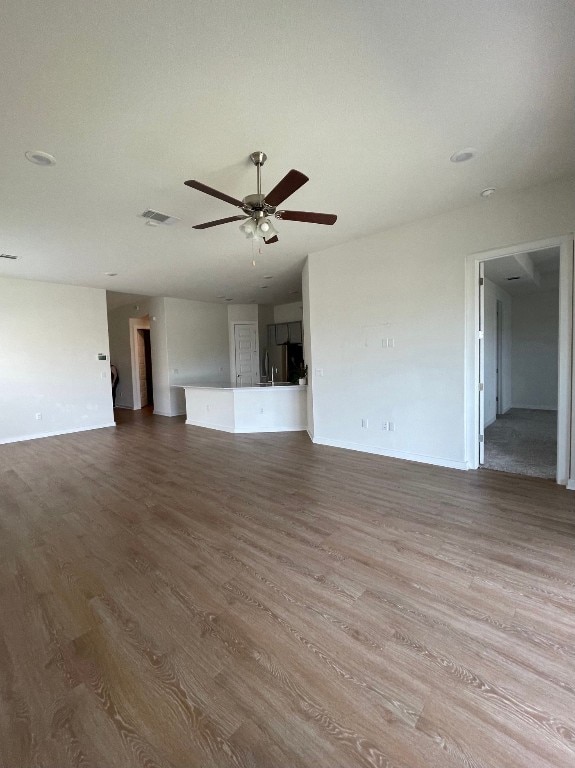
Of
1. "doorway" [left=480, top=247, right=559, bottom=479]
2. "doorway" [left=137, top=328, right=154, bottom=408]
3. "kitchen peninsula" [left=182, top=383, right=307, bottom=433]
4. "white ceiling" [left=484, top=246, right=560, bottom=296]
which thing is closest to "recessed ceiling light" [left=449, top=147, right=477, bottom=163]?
"white ceiling" [left=484, top=246, right=560, bottom=296]

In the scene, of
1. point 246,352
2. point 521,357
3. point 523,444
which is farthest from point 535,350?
point 246,352

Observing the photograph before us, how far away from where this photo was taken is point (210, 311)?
8914 mm

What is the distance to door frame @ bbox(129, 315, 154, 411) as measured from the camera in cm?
929

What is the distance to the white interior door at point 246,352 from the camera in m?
9.34

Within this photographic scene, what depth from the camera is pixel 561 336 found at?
3.27 m

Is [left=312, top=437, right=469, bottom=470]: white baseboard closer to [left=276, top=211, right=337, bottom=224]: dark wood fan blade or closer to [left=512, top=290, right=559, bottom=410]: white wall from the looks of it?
[left=276, top=211, right=337, bottom=224]: dark wood fan blade

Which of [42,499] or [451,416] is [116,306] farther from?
[451,416]

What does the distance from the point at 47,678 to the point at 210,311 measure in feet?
27.0

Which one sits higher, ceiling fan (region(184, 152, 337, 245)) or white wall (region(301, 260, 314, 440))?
ceiling fan (region(184, 152, 337, 245))

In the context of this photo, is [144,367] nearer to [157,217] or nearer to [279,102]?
[157,217]

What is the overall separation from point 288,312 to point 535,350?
6221 millimetres

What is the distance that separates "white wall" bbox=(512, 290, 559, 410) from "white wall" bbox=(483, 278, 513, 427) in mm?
223

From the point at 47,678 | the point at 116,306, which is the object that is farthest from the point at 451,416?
the point at 116,306

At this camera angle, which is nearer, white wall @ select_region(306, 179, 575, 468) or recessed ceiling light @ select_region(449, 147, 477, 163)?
recessed ceiling light @ select_region(449, 147, 477, 163)
